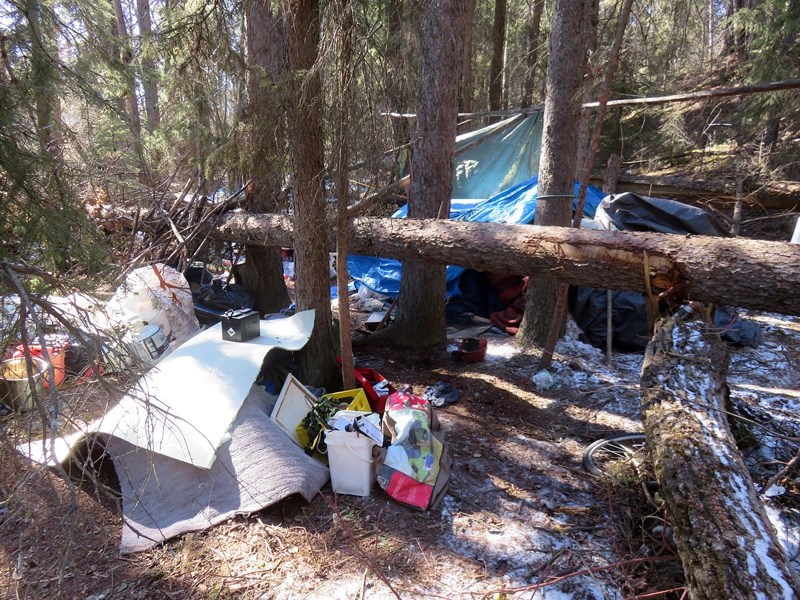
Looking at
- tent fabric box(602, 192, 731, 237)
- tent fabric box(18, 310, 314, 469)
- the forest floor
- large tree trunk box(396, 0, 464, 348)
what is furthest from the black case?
tent fabric box(602, 192, 731, 237)

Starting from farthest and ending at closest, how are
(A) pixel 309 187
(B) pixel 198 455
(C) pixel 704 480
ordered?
(A) pixel 309 187
(B) pixel 198 455
(C) pixel 704 480

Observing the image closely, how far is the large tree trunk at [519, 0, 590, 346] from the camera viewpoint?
5.01m

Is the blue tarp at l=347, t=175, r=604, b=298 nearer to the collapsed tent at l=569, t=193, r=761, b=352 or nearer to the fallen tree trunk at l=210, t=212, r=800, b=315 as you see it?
the collapsed tent at l=569, t=193, r=761, b=352

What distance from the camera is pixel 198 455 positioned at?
3092mm

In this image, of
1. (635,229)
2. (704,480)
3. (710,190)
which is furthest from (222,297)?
(710,190)

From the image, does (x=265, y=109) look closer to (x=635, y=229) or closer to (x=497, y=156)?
(x=635, y=229)

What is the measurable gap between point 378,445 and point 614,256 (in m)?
2.00

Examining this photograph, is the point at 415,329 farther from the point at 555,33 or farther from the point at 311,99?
the point at 555,33

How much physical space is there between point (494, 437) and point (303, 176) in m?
2.59

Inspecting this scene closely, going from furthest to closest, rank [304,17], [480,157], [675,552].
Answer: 1. [480,157]
2. [304,17]
3. [675,552]

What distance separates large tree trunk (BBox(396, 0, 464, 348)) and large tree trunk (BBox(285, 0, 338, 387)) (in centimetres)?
107

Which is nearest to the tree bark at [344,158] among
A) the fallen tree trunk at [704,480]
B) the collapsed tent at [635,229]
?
the fallen tree trunk at [704,480]

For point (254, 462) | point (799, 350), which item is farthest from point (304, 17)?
point (799, 350)

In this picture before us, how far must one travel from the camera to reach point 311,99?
372cm
